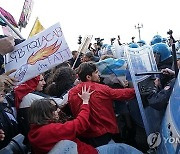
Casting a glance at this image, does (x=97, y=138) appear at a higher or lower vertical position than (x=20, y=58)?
lower

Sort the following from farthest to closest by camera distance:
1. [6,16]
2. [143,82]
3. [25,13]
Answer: [25,13]
[6,16]
[143,82]

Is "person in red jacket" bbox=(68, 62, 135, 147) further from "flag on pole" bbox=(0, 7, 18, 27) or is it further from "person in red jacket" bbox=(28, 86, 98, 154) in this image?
"flag on pole" bbox=(0, 7, 18, 27)

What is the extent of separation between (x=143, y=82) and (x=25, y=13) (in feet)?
5.72

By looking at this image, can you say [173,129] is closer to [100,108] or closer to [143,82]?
[143,82]

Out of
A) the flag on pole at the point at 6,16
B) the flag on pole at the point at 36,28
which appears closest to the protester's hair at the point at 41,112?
the flag on pole at the point at 6,16

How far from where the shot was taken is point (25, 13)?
390cm

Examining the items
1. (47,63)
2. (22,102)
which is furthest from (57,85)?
(47,63)

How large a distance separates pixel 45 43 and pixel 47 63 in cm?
18

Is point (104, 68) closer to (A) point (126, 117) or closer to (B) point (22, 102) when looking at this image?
(A) point (126, 117)

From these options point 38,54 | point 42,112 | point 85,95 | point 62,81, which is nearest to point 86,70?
point 85,95

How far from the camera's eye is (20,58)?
2.75 metres

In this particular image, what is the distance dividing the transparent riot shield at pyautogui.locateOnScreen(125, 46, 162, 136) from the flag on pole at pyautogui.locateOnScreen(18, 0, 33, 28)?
1452 millimetres

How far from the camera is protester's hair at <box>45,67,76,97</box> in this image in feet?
13.3

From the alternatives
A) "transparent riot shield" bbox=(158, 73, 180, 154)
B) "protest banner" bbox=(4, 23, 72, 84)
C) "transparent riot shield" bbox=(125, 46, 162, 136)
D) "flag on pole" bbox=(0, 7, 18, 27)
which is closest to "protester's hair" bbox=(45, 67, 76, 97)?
"flag on pole" bbox=(0, 7, 18, 27)
